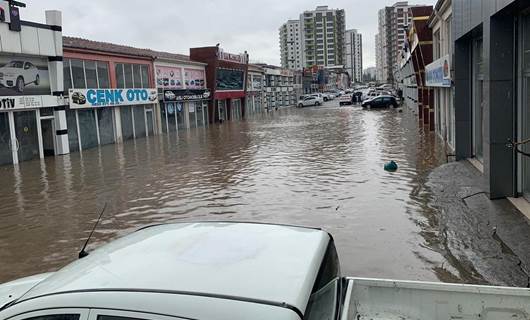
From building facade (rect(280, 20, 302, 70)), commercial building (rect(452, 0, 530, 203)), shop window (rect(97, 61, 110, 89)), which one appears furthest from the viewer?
building facade (rect(280, 20, 302, 70))

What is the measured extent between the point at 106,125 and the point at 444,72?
63.2 feet

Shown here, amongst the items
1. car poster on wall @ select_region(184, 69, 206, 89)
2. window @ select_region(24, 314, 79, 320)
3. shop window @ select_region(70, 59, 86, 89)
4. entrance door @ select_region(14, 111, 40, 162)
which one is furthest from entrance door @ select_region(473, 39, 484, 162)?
car poster on wall @ select_region(184, 69, 206, 89)

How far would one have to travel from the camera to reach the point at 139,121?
109ft

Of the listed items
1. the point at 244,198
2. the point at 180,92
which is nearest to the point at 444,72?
the point at 244,198

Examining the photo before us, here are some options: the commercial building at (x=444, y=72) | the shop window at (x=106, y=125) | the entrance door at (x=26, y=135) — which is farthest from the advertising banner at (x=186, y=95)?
the commercial building at (x=444, y=72)

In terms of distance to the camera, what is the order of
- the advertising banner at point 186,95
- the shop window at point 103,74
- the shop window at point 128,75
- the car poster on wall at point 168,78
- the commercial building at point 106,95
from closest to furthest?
the commercial building at point 106,95 → the shop window at point 103,74 → the shop window at point 128,75 → the car poster on wall at point 168,78 → the advertising banner at point 186,95

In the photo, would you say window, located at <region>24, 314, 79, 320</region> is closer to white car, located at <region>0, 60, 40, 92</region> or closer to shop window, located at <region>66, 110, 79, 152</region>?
white car, located at <region>0, 60, 40, 92</region>

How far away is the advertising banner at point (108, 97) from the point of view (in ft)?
86.0

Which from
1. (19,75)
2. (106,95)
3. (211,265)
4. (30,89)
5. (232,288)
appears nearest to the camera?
(232,288)

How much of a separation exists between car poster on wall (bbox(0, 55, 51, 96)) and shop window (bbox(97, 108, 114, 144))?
4.96m

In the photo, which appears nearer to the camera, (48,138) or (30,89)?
(30,89)

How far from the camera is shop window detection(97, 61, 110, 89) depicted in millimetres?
29094

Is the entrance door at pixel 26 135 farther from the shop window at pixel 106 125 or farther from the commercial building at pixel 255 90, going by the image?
the commercial building at pixel 255 90

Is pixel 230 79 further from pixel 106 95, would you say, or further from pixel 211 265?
pixel 211 265
